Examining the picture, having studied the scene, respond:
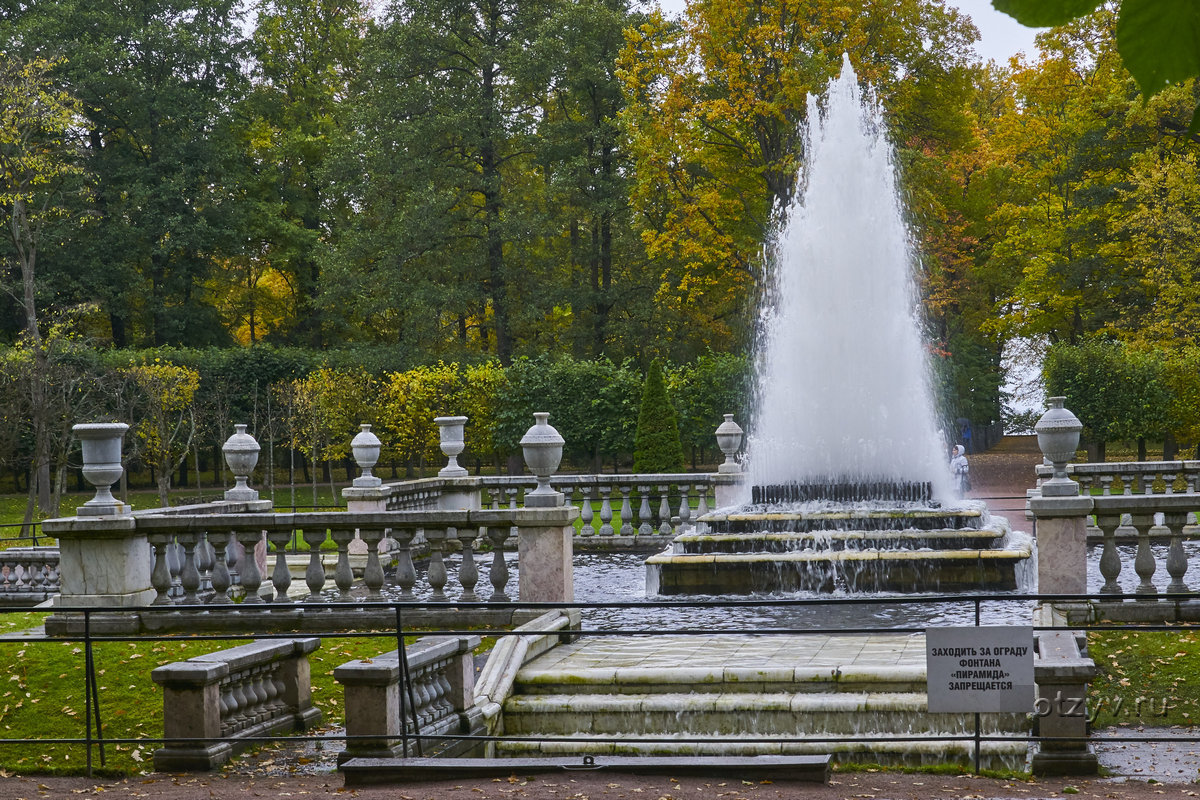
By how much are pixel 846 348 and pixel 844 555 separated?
669 centimetres

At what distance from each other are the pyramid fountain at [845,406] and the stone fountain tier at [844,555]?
0.03 metres

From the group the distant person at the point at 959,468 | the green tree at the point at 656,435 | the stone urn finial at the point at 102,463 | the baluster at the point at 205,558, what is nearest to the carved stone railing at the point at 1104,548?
the stone urn finial at the point at 102,463

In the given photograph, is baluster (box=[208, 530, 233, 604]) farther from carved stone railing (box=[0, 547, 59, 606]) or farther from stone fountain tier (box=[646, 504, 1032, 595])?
carved stone railing (box=[0, 547, 59, 606])

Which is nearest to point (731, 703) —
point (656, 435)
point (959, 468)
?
point (656, 435)

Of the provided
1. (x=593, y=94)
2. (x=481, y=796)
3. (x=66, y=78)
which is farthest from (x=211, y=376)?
(x=481, y=796)

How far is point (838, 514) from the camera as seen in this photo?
1694 centimetres

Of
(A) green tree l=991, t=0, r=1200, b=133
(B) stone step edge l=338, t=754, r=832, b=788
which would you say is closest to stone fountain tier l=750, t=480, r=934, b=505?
(B) stone step edge l=338, t=754, r=832, b=788

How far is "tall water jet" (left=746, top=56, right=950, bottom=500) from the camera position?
67.4ft

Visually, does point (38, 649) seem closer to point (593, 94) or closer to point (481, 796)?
point (481, 796)

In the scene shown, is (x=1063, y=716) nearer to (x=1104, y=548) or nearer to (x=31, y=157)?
(x=1104, y=548)

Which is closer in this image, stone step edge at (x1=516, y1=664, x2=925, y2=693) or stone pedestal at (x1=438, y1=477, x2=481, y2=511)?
stone step edge at (x1=516, y1=664, x2=925, y2=693)

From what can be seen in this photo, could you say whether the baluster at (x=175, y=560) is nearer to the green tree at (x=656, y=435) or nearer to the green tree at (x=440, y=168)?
the green tree at (x=656, y=435)

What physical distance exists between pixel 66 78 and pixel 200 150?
5085mm

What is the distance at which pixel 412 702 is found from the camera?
8.87 meters
